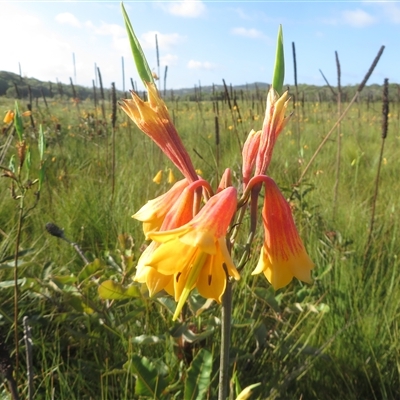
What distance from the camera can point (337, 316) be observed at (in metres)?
1.45

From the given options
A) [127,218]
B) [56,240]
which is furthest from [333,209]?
[56,240]

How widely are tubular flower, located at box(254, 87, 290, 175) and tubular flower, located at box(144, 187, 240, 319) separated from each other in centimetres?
6

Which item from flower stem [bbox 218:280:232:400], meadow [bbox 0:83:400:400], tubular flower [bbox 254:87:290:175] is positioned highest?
tubular flower [bbox 254:87:290:175]

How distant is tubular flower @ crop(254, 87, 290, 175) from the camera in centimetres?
56

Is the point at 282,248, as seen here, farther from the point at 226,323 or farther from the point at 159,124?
Answer: the point at 159,124

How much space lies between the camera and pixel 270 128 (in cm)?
56

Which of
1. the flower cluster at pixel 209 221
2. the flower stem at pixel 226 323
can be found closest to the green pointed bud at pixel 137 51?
the flower cluster at pixel 209 221

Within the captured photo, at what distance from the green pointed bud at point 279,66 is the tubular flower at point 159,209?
19 centimetres

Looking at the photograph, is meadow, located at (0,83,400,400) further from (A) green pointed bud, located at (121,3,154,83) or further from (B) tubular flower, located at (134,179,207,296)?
(A) green pointed bud, located at (121,3,154,83)

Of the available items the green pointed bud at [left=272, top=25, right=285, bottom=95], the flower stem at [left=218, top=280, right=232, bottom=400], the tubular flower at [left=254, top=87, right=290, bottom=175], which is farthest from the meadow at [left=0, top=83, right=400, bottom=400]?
the green pointed bud at [left=272, top=25, right=285, bottom=95]

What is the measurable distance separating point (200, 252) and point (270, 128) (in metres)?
0.19

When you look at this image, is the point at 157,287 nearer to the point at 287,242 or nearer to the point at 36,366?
the point at 287,242

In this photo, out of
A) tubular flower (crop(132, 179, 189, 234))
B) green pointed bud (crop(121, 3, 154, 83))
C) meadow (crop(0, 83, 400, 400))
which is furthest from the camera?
meadow (crop(0, 83, 400, 400))

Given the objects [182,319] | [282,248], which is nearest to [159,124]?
[282,248]
